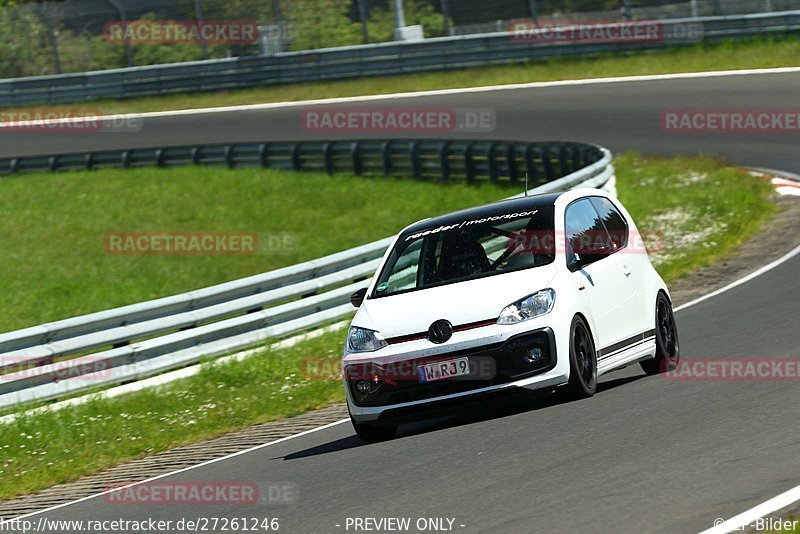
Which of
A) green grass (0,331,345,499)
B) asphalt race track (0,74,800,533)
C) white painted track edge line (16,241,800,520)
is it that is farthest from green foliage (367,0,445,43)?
asphalt race track (0,74,800,533)

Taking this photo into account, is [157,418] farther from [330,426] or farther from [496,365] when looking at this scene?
[496,365]

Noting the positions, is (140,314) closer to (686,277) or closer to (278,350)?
(278,350)

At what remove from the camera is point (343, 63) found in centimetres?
3941

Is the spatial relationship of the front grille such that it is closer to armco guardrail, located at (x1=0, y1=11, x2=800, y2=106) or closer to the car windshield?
the car windshield

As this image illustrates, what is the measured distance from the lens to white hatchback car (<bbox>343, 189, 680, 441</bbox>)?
8.70 metres

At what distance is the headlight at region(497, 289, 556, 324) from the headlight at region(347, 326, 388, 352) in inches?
Result: 32.8

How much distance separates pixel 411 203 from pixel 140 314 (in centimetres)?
1263

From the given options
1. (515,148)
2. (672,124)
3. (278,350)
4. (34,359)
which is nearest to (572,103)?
(672,124)

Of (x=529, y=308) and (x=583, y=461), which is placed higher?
(x=529, y=308)

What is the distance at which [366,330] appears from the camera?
907 centimetres

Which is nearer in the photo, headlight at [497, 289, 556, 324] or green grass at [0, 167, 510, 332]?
headlight at [497, 289, 556, 324]

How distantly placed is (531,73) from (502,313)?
27.9 meters

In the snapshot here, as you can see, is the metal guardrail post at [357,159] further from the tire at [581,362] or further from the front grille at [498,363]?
the front grille at [498,363]

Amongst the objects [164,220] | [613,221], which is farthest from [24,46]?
[613,221]
